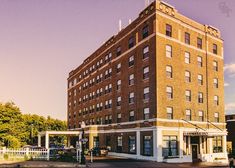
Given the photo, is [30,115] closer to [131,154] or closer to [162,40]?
[131,154]

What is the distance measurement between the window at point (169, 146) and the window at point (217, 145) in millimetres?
9127

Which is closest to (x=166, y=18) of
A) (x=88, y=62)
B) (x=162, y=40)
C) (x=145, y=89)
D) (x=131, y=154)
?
(x=162, y=40)

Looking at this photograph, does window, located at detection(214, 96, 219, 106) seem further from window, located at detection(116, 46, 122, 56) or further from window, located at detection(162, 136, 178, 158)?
window, located at detection(116, 46, 122, 56)

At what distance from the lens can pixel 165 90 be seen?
39.9 m

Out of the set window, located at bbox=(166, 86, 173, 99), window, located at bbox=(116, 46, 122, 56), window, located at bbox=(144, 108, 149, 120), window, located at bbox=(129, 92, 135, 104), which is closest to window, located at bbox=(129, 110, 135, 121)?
window, located at bbox=(129, 92, 135, 104)

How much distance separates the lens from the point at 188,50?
44.4m

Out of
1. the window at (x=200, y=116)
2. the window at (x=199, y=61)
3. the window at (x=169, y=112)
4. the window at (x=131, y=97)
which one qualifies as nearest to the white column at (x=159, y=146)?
the window at (x=169, y=112)

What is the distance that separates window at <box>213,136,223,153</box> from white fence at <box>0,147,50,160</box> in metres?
24.9

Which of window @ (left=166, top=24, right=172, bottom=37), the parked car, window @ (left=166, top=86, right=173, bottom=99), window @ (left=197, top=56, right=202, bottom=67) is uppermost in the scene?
window @ (left=166, top=24, right=172, bottom=37)

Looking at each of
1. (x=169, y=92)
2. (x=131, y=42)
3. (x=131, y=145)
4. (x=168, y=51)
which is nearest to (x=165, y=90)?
(x=169, y=92)

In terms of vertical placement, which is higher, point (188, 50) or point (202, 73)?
point (188, 50)

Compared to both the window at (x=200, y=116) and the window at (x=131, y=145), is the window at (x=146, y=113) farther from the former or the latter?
the window at (x=200, y=116)

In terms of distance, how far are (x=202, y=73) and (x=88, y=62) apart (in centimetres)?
2842

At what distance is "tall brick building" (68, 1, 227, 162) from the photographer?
3966cm
